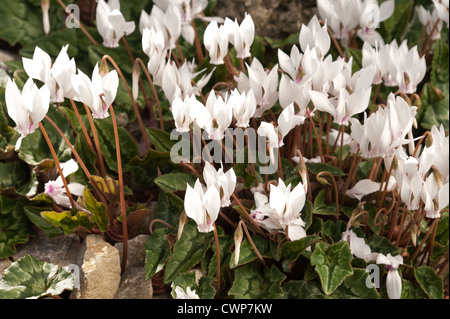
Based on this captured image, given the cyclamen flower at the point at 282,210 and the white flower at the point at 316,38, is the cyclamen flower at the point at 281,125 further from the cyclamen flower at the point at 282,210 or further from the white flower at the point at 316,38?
the white flower at the point at 316,38

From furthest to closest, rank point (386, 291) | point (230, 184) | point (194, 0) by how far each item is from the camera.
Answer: point (194, 0) < point (386, 291) < point (230, 184)

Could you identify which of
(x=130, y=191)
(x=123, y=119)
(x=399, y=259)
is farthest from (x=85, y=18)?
(x=399, y=259)

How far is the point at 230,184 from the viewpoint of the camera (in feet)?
5.73

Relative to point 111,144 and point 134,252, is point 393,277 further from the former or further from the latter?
point 111,144

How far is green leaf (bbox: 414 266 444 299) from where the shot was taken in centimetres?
206

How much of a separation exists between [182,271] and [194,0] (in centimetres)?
100

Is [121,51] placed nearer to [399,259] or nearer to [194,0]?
[194,0]

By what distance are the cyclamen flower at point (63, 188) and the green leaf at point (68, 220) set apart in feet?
0.21

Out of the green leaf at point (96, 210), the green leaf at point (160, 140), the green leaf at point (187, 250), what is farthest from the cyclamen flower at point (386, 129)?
the green leaf at point (96, 210)

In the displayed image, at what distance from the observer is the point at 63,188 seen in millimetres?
2027

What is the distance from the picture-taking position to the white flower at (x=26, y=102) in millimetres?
1655

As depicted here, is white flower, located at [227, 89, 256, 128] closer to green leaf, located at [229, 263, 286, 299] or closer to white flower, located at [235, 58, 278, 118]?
white flower, located at [235, 58, 278, 118]

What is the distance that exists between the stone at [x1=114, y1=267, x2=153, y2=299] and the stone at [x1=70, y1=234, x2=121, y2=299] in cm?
2
